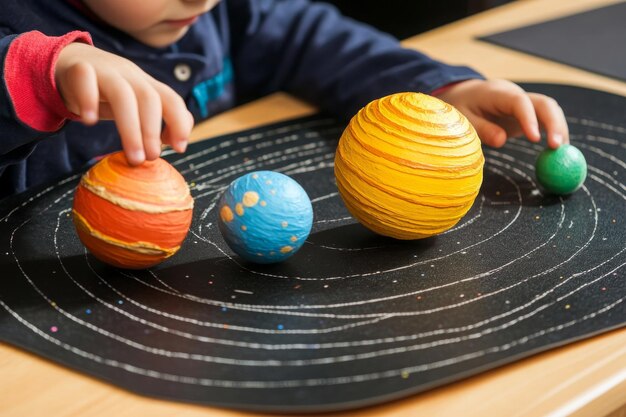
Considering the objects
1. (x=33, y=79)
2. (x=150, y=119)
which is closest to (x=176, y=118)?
(x=150, y=119)

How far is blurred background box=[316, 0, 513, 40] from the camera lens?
135cm

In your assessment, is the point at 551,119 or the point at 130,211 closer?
the point at 130,211

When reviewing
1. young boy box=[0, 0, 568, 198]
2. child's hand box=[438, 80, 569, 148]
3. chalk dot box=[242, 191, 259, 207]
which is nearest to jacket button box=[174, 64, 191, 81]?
young boy box=[0, 0, 568, 198]

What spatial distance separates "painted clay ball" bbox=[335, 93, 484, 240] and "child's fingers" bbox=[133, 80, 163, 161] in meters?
0.14

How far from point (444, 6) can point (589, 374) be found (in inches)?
36.0

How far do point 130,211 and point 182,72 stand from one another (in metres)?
0.41

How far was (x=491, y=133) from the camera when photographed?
838mm

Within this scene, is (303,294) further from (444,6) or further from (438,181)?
(444,6)

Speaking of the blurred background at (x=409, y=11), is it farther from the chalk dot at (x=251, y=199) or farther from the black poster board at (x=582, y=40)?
the chalk dot at (x=251, y=199)

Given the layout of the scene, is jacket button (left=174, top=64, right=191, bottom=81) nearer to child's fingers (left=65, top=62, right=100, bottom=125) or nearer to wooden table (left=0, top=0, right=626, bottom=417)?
child's fingers (left=65, top=62, right=100, bottom=125)

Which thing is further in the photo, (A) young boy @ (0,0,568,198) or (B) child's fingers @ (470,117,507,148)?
(B) child's fingers @ (470,117,507,148)

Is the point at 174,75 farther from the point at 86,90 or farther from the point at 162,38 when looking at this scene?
the point at 86,90

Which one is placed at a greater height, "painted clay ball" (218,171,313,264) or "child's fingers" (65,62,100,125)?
"child's fingers" (65,62,100,125)

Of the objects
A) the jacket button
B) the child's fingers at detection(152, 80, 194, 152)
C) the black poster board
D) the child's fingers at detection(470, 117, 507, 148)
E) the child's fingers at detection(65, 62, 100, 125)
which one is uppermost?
the child's fingers at detection(65, 62, 100, 125)
